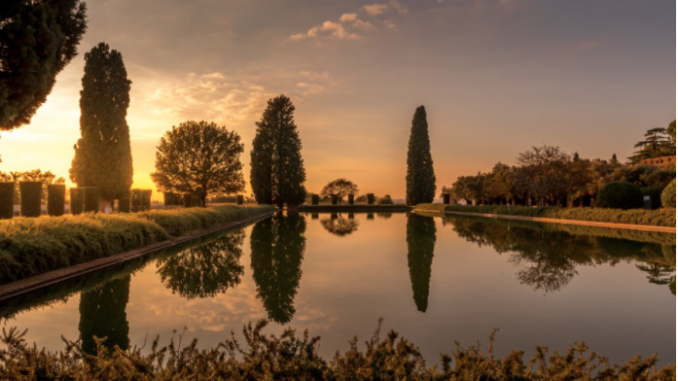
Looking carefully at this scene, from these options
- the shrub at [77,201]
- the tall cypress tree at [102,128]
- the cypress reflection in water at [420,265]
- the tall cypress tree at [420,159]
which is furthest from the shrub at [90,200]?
the tall cypress tree at [420,159]

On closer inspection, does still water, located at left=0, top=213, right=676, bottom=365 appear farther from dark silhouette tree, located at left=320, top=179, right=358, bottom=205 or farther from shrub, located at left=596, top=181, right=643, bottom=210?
dark silhouette tree, located at left=320, top=179, right=358, bottom=205

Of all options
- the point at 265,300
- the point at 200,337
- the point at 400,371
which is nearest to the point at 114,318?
the point at 200,337

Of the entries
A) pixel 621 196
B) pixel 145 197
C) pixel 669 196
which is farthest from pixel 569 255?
pixel 145 197

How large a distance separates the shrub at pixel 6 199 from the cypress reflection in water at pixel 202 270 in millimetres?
8269

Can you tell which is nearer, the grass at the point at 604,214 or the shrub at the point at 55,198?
the shrub at the point at 55,198

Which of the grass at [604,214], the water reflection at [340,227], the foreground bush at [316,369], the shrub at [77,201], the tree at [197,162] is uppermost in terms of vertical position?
the tree at [197,162]

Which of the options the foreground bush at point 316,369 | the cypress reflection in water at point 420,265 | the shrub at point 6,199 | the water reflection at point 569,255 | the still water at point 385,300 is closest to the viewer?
the foreground bush at point 316,369

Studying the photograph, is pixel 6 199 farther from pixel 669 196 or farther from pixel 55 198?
pixel 669 196

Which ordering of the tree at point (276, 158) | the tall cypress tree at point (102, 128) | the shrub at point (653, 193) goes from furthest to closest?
the tree at point (276, 158), the shrub at point (653, 193), the tall cypress tree at point (102, 128)

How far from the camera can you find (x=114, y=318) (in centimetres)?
623

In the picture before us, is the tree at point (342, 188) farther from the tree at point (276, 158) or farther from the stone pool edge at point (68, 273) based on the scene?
the stone pool edge at point (68, 273)

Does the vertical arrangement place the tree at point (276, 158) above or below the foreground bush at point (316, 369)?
above

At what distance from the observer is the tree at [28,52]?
9648 millimetres

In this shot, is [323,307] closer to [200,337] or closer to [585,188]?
[200,337]
